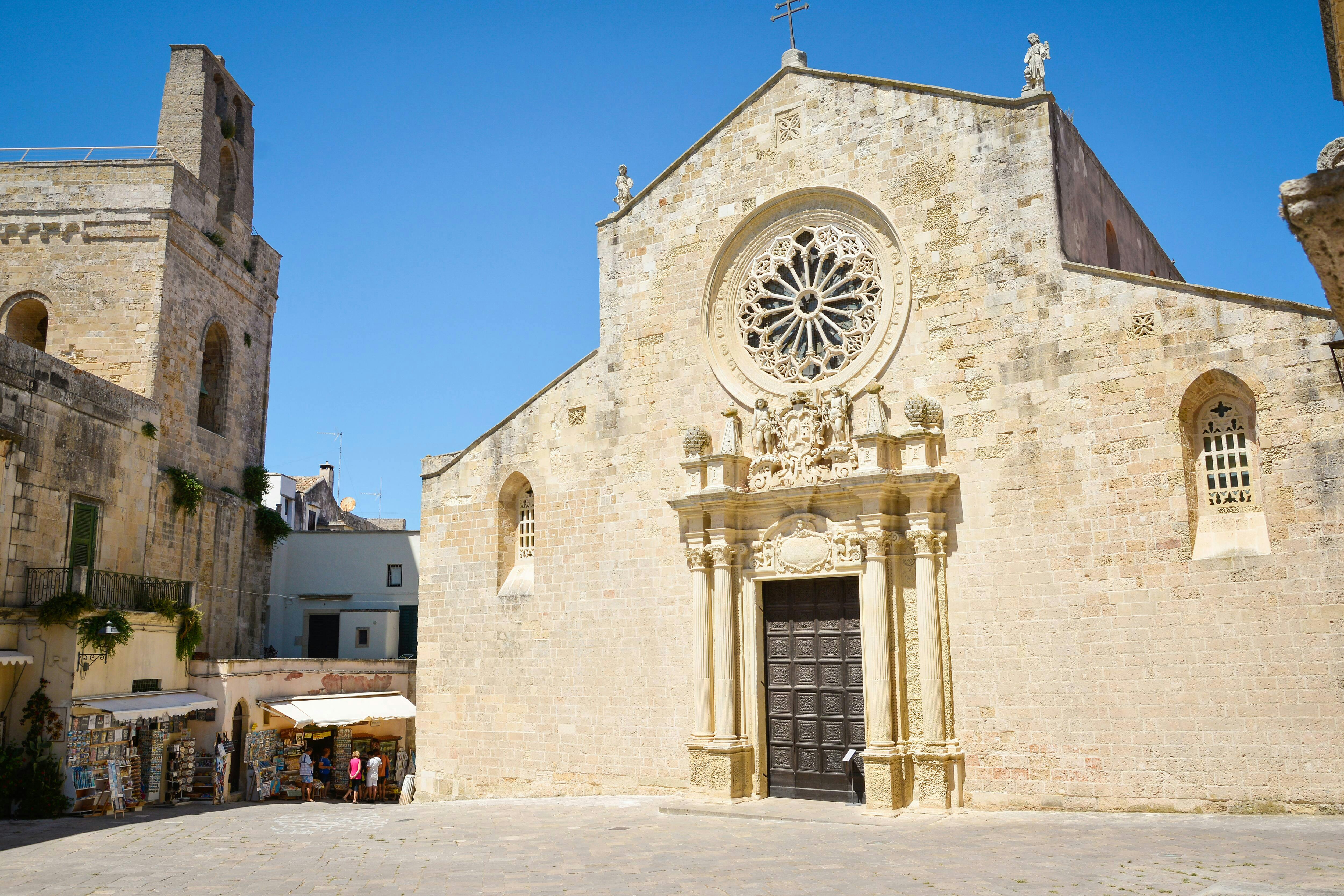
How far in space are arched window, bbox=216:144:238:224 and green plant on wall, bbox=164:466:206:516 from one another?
289 inches

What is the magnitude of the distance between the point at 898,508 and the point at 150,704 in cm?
1261

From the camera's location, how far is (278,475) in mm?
31875

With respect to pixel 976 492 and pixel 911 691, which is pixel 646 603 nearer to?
pixel 911 691

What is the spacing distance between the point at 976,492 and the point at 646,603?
5.35 meters

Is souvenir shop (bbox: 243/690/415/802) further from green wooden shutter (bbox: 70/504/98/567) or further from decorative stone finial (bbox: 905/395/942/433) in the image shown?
decorative stone finial (bbox: 905/395/942/433)

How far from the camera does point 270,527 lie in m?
25.2

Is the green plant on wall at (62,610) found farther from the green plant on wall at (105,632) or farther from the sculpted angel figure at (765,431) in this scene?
the sculpted angel figure at (765,431)

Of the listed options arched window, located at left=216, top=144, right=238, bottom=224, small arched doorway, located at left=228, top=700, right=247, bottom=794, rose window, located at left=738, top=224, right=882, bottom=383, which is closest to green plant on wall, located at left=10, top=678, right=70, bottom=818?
small arched doorway, located at left=228, top=700, right=247, bottom=794

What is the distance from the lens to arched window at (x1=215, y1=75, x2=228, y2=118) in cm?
2527

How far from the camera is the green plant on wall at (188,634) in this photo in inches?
768

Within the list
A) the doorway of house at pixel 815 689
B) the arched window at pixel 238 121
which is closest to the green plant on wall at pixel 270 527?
the arched window at pixel 238 121

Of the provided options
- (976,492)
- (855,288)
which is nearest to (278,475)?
(855,288)

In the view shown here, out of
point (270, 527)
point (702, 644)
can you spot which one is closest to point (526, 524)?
point (702, 644)

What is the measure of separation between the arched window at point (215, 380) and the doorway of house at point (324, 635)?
19.1 ft
